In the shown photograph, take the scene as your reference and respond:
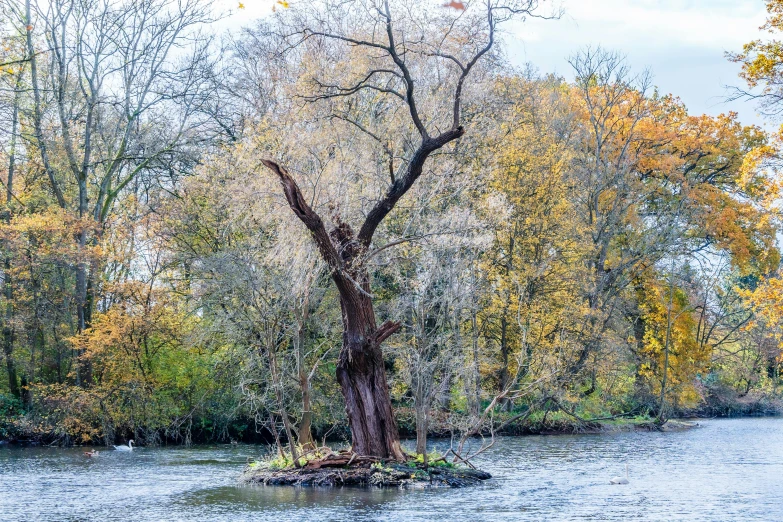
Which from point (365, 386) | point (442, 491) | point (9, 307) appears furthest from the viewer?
point (9, 307)

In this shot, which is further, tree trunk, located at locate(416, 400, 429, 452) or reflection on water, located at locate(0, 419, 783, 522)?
tree trunk, located at locate(416, 400, 429, 452)

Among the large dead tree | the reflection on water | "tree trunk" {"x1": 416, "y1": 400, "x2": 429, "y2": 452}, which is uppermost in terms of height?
the large dead tree

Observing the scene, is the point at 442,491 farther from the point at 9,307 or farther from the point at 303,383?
the point at 9,307

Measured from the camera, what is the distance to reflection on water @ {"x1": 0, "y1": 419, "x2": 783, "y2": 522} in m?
14.9

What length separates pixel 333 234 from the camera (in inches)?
763

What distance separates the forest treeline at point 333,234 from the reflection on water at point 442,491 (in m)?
2.22

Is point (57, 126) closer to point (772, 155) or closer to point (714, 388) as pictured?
point (772, 155)

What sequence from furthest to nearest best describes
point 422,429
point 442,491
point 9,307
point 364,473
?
point 9,307
point 422,429
point 364,473
point 442,491

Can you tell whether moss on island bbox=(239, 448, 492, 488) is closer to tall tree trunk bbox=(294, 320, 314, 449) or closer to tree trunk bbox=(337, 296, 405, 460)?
tree trunk bbox=(337, 296, 405, 460)

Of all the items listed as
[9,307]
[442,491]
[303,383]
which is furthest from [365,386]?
[9,307]

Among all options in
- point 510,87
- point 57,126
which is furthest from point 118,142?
point 510,87

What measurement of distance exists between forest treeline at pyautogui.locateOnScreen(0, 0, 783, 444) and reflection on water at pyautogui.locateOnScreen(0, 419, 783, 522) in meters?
2.22

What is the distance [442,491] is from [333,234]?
6048mm

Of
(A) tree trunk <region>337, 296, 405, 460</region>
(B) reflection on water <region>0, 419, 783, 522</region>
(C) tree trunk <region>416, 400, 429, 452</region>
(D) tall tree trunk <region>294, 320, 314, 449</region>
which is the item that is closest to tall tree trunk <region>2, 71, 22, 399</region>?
(B) reflection on water <region>0, 419, 783, 522</region>
